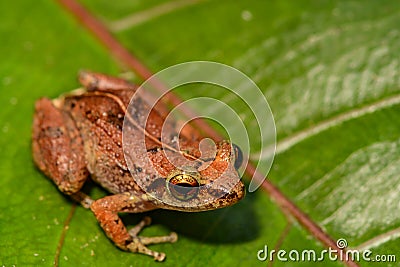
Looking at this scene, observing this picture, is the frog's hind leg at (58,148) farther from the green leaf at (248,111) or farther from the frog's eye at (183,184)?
the frog's eye at (183,184)

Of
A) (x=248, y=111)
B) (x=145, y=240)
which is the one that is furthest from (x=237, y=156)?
(x=145, y=240)

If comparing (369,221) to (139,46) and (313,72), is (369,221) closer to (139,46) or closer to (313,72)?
(313,72)

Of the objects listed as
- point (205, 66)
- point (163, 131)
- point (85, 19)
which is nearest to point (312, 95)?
point (205, 66)

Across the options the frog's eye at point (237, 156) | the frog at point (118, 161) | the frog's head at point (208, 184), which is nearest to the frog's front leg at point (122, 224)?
the frog at point (118, 161)

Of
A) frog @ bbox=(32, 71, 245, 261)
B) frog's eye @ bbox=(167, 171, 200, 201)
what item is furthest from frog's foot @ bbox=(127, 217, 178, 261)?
frog's eye @ bbox=(167, 171, 200, 201)

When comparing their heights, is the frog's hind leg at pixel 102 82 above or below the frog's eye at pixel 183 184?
above

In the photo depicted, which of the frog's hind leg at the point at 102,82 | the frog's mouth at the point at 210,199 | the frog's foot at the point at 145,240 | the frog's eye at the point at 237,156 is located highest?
the frog's hind leg at the point at 102,82

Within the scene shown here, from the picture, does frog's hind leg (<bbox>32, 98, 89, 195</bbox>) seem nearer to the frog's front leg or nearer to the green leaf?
the green leaf
